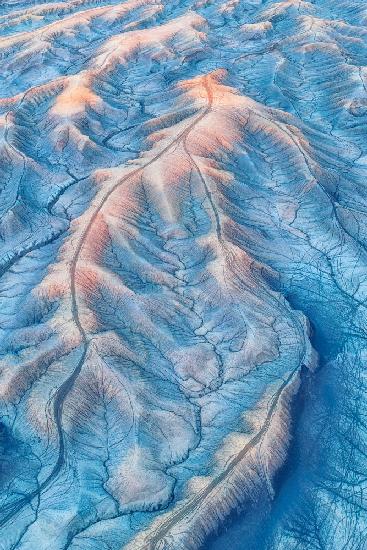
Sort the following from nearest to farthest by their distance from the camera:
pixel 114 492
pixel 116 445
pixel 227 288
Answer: pixel 114 492 → pixel 116 445 → pixel 227 288

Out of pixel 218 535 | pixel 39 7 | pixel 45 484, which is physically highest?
pixel 39 7

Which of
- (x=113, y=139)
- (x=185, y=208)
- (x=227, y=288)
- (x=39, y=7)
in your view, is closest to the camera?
(x=227, y=288)

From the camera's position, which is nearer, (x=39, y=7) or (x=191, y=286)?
(x=191, y=286)

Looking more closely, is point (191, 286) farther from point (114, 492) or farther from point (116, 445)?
point (114, 492)

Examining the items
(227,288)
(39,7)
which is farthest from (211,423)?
(39,7)

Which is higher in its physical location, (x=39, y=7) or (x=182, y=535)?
(x=39, y=7)

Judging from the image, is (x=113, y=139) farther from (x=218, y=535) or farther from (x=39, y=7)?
(x=39, y=7)

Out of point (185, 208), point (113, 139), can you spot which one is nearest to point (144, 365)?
point (185, 208)
